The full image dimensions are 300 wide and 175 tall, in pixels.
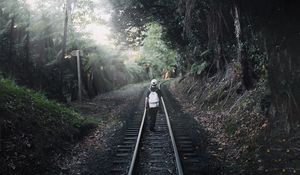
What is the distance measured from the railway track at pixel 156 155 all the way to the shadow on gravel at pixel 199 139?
0.16 m

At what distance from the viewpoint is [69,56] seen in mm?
19609

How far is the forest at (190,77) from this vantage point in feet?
29.7

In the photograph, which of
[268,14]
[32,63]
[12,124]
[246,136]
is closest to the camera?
[12,124]

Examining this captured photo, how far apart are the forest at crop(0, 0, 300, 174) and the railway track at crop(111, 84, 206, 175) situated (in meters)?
0.82

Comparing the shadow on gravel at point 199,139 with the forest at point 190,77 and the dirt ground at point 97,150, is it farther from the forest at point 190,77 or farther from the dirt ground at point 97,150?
the dirt ground at point 97,150

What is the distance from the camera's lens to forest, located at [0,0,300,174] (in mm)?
9055

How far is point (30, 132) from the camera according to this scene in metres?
9.79

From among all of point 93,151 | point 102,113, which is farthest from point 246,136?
point 102,113

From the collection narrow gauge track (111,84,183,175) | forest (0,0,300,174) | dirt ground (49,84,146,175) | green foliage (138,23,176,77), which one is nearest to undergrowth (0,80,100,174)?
forest (0,0,300,174)

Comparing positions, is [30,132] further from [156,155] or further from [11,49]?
[11,49]

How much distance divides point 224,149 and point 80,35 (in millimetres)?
14717

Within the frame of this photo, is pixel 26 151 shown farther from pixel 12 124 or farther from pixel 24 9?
pixel 24 9

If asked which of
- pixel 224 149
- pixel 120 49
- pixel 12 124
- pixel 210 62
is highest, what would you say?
pixel 120 49

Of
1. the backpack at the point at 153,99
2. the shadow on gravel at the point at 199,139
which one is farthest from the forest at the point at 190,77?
the backpack at the point at 153,99
